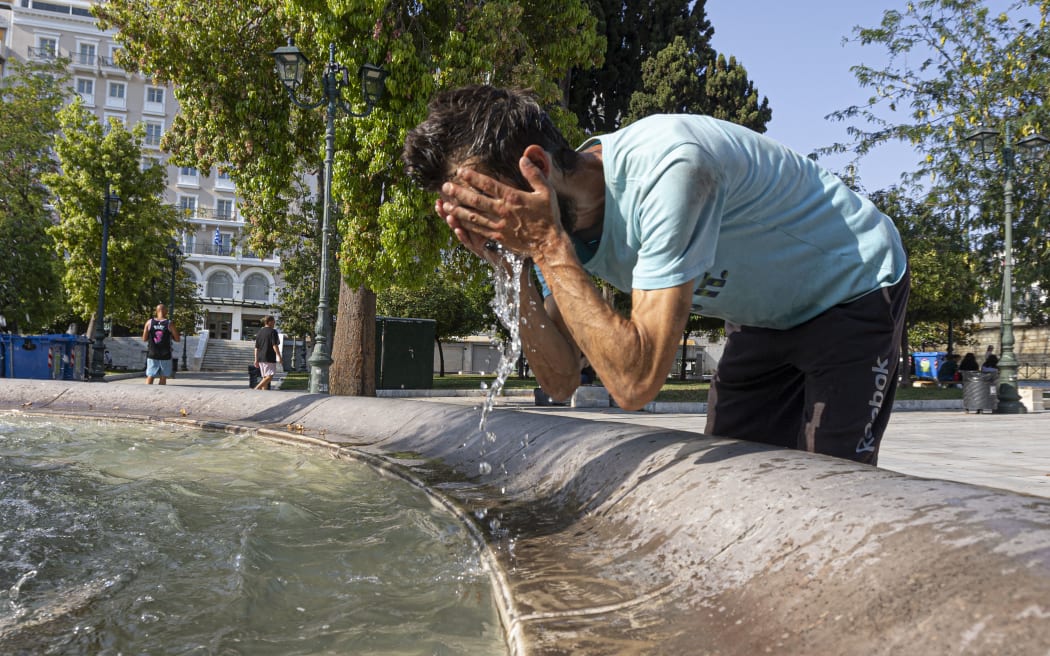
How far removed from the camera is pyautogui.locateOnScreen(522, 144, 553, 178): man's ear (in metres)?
1.73

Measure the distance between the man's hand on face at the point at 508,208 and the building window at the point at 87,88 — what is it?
2661 inches

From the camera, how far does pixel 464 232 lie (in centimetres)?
189

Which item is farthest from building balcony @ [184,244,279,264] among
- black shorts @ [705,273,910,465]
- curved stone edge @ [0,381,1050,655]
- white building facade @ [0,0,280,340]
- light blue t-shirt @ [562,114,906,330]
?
light blue t-shirt @ [562,114,906,330]

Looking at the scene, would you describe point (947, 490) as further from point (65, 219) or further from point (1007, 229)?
point (65, 219)

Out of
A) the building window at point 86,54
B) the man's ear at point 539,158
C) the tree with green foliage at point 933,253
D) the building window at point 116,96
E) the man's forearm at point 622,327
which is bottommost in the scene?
the man's forearm at point 622,327

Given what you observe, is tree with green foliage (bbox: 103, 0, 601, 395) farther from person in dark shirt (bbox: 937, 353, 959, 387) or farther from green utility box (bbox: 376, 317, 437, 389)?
person in dark shirt (bbox: 937, 353, 959, 387)

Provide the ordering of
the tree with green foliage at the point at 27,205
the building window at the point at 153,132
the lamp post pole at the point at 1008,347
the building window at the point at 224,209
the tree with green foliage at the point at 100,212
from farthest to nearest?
the building window at the point at 224,209 < the building window at the point at 153,132 < the tree with green foliage at the point at 27,205 < the tree with green foliage at the point at 100,212 < the lamp post pole at the point at 1008,347

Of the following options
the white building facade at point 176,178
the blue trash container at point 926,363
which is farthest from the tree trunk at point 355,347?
the white building facade at point 176,178

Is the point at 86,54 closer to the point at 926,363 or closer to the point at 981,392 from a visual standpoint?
the point at 926,363

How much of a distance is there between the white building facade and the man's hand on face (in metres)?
58.4

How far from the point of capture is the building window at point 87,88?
192 ft

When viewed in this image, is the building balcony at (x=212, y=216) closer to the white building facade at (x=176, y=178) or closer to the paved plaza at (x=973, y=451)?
the white building facade at (x=176, y=178)

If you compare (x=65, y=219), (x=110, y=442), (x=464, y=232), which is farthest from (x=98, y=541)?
(x=65, y=219)

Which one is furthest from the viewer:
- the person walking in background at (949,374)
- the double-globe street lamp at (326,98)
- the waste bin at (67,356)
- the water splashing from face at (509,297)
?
the person walking in background at (949,374)
